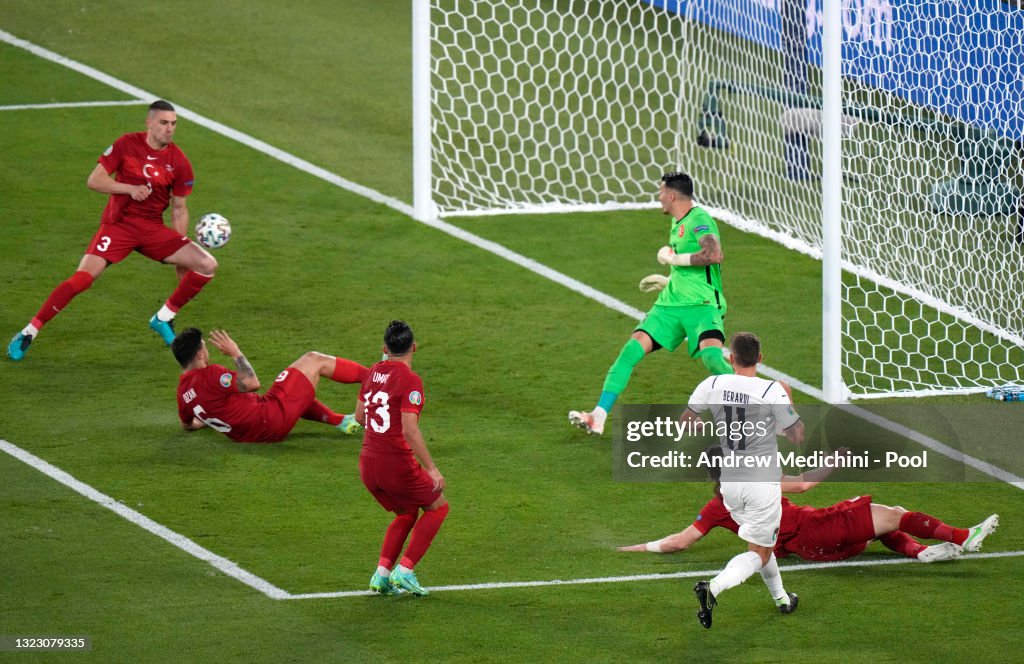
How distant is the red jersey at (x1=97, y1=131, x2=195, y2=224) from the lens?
40.9 ft

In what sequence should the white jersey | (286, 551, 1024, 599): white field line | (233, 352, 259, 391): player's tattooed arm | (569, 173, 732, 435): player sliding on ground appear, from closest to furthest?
1. the white jersey
2. (286, 551, 1024, 599): white field line
3. (233, 352, 259, 391): player's tattooed arm
4. (569, 173, 732, 435): player sliding on ground

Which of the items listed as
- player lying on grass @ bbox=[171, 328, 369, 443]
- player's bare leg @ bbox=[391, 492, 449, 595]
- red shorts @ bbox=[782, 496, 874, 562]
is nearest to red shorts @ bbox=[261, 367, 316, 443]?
player lying on grass @ bbox=[171, 328, 369, 443]

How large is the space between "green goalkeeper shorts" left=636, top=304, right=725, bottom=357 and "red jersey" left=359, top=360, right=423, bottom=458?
3015mm

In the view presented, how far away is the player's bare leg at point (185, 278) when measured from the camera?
1267 cm

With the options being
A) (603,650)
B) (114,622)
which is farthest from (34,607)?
(603,650)

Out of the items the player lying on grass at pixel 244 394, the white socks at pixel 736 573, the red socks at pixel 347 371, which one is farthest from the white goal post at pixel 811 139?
the white socks at pixel 736 573

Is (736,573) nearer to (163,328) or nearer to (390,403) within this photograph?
(390,403)

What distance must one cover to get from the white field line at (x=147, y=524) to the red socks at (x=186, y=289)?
7.20ft

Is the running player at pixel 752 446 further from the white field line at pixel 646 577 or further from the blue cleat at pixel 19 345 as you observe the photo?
the blue cleat at pixel 19 345

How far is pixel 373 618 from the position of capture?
27.6 feet

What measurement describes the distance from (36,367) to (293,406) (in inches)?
99.2

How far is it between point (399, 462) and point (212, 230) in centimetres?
496

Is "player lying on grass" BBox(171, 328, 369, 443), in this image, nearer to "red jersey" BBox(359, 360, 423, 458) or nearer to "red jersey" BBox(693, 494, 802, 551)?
"red jersey" BBox(359, 360, 423, 458)

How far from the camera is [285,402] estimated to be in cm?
1093
